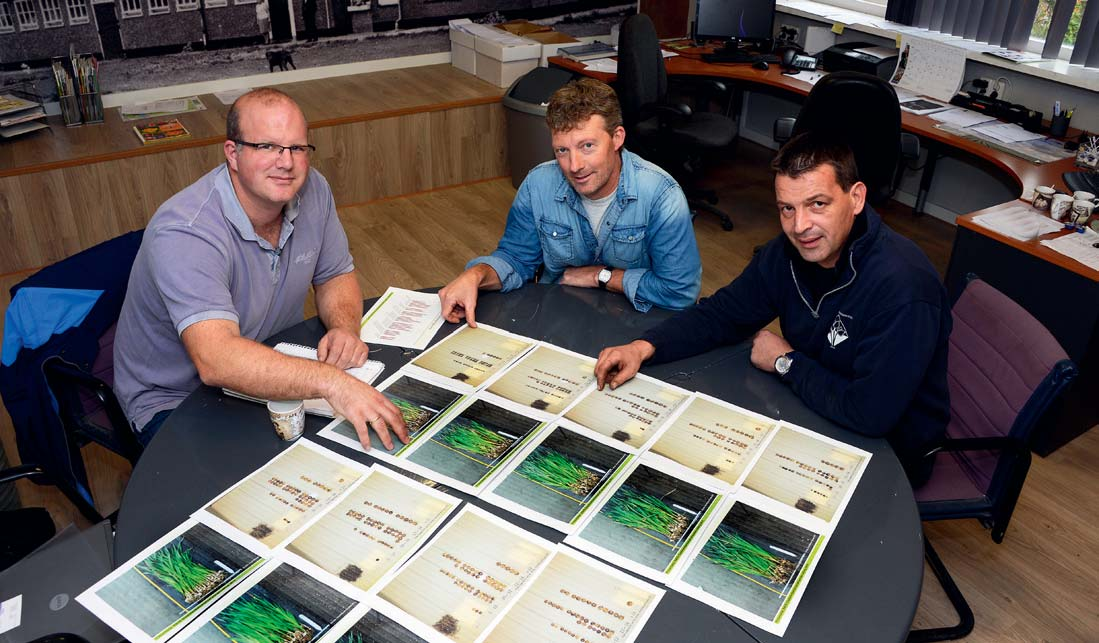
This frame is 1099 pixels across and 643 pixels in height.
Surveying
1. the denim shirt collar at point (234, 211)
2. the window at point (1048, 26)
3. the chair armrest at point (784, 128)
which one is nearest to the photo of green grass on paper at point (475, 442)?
the denim shirt collar at point (234, 211)

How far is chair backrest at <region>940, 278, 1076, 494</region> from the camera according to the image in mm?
1753

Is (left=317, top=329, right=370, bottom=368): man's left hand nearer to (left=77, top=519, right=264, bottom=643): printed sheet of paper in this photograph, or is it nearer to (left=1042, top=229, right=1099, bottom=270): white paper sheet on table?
(left=77, top=519, right=264, bottom=643): printed sheet of paper

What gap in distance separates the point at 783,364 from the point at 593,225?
0.77 m

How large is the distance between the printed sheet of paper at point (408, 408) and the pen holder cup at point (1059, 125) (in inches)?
124

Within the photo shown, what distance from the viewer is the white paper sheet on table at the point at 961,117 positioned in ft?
12.2

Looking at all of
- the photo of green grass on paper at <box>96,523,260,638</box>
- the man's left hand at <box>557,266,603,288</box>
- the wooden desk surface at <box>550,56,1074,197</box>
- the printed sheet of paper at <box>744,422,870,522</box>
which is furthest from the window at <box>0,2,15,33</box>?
the printed sheet of paper at <box>744,422,870,522</box>

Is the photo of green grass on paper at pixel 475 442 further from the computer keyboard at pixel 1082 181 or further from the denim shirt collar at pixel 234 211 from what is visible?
the computer keyboard at pixel 1082 181

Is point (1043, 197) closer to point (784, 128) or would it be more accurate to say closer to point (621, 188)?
point (784, 128)

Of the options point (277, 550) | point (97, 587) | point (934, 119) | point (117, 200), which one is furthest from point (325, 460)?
point (934, 119)

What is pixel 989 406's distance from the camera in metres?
1.89

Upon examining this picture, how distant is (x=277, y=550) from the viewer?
135 centimetres

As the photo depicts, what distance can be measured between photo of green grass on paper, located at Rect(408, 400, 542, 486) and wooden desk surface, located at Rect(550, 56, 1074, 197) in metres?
2.40

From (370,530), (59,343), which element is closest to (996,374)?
(370,530)

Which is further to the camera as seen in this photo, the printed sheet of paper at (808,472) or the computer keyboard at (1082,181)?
the computer keyboard at (1082,181)
